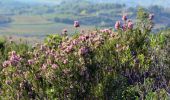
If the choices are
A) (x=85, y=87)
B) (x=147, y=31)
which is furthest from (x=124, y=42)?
(x=85, y=87)

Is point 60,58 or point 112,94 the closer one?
point 60,58

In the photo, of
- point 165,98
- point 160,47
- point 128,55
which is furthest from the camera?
point 160,47

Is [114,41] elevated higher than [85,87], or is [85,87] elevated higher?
[114,41]

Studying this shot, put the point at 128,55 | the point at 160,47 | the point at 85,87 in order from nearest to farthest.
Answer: the point at 85,87 → the point at 128,55 → the point at 160,47

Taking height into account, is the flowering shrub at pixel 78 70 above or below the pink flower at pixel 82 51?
below

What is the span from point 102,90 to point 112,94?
1.38 feet

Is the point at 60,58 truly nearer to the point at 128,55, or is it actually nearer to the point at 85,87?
the point at 85,87

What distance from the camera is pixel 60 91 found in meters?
7.96

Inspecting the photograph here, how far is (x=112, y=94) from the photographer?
327 inches

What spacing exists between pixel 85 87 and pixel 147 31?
2.82 m

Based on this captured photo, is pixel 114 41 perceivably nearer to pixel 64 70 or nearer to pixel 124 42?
pixel 124 42

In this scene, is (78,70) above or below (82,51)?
below

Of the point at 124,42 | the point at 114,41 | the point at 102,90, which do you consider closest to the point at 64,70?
the point at 102,90

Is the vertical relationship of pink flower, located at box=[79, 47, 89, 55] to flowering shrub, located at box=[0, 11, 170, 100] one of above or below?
above
